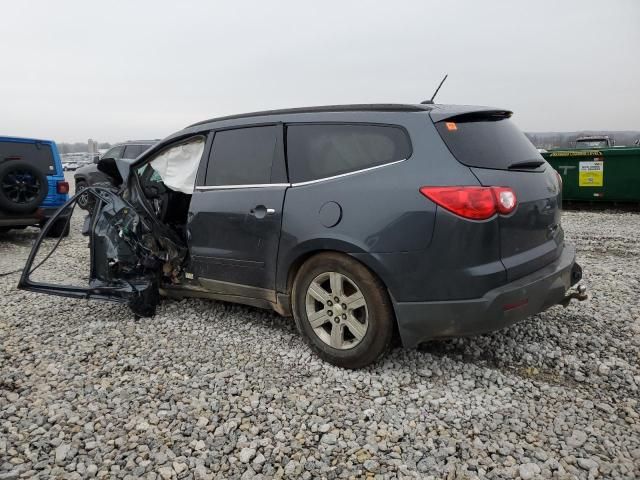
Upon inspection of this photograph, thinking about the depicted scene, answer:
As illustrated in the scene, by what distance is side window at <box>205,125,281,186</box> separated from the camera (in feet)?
11.3

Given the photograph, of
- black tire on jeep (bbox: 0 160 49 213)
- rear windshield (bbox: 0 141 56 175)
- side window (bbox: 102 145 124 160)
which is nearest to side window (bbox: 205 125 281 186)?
black tire on jeep (bbox: 0 160 49 213)

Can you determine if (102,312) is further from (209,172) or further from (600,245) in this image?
(600,245)

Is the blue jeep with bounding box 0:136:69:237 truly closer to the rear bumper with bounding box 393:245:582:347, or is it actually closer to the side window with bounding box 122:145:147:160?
the side window with bounding box 122:145:147:160

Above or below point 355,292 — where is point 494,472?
below

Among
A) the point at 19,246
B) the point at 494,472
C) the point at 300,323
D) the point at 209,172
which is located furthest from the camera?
the point at 19,246

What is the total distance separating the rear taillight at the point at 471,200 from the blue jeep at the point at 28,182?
20.3ft

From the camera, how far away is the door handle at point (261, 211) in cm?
329

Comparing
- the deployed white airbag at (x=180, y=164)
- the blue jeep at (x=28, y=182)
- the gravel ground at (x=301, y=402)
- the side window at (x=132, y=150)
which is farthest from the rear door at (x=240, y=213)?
the side window at (x=132, y=150)

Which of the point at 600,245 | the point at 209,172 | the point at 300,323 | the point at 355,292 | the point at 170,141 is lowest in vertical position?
the point at 600,245

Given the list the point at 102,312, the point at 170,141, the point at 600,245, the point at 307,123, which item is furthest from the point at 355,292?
the point at 600,245

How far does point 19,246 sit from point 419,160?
7.92 meters

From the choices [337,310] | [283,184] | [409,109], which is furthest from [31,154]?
[409,109]

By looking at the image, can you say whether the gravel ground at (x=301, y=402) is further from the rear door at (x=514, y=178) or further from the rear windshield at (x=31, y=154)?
the rear windshield at (x=31, y=154)

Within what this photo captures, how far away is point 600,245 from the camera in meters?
6.99
